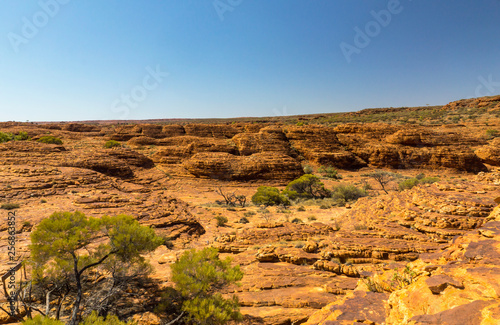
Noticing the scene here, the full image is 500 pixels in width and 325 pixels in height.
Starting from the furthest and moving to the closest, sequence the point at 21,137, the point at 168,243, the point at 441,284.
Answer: the point at 21,137
the point at 168,243
the point at 441,284

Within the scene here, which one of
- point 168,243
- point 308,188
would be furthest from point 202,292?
point 308,188

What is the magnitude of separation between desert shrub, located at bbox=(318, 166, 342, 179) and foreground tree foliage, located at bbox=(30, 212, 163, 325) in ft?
89.0

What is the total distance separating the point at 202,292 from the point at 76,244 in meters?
2.97

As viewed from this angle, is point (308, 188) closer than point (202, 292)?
No

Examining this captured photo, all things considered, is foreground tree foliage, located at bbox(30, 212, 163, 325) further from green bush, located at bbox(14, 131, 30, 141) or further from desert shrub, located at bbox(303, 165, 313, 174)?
green bush, located at bbox(14, 131, 30, 141)

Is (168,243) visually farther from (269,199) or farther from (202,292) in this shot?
(269,199)

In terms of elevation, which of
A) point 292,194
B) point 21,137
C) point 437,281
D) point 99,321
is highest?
point 21,137

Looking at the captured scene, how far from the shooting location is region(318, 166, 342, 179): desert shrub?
97.0 feet

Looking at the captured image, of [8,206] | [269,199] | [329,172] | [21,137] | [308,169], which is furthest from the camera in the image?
[21,137]

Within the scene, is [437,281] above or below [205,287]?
above

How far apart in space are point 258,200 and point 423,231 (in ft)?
43.0

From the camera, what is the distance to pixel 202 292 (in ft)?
16.3

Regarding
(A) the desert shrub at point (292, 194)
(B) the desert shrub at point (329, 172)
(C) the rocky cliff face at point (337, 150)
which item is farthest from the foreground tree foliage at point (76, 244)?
(B) the desert shrub at point (329, 172)

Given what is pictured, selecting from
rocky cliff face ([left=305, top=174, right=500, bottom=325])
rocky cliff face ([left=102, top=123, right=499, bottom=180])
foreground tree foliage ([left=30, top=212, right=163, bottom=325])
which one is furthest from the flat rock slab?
rocky cliff face ([left=102, top=123, right=499, bottom=180])
